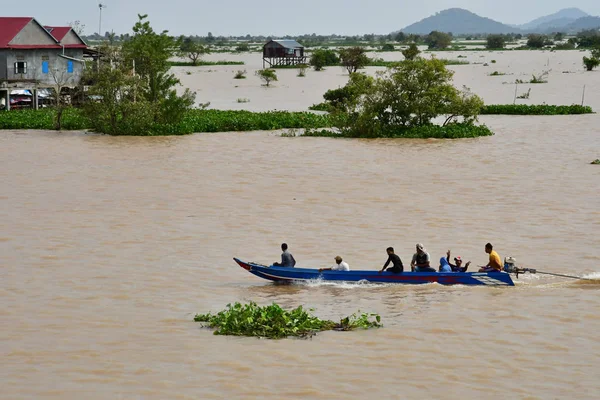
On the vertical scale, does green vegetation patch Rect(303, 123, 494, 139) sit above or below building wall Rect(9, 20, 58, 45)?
below

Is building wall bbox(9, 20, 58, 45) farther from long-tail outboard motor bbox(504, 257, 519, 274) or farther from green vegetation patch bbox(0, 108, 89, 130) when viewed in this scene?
long-tail outboard motor bbox(504, 257, 519, 274)

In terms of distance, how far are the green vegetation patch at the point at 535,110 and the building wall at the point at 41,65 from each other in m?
21.6

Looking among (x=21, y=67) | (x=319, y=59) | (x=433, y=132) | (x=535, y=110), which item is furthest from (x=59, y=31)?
(x=319, y=59)

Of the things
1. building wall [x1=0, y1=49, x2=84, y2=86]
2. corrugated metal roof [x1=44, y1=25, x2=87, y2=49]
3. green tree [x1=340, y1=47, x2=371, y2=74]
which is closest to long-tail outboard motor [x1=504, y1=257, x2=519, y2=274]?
building wall [x1=0, y1=49, x2=84, y2=86]

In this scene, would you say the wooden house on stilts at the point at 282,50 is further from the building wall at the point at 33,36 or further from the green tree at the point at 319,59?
the building wall at the point at 33,36

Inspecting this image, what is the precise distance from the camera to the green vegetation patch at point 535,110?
148ft

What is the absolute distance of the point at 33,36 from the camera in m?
45.8

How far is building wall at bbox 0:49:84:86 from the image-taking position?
4453cm

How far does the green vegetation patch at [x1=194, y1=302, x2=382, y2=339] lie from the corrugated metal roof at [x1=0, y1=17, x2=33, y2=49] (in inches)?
1379

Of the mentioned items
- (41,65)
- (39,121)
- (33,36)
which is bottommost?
(39,121)

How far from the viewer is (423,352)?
1216 cm

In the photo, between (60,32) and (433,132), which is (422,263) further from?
(60,32)

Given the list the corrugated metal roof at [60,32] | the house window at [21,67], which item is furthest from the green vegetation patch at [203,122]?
the corrugated metal roof at [60,32]

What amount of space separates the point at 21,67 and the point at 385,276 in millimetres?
34688
